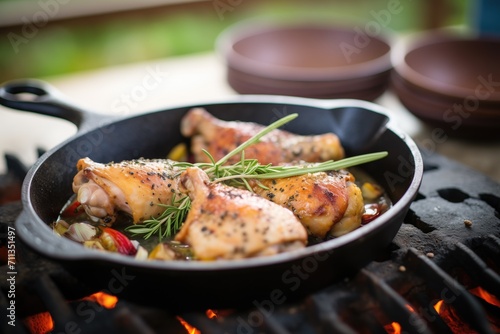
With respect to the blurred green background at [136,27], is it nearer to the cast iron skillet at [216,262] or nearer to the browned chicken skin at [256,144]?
the cast iron skillet at [216,262]

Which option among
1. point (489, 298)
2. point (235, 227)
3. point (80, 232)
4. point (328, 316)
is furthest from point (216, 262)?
point (489, 298)

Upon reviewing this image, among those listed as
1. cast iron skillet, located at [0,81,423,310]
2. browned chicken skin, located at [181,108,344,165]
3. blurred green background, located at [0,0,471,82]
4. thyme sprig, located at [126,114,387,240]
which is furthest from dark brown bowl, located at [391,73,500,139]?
blurred green background, located at [0,0,471,82]

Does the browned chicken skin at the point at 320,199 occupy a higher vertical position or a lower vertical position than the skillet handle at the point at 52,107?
lower

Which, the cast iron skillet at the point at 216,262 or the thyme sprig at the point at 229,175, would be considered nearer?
the cast iron skillet at the point at 216,262

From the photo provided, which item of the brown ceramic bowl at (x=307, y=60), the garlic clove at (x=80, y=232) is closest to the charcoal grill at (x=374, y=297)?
the garlic clove at (x=80, y=232)

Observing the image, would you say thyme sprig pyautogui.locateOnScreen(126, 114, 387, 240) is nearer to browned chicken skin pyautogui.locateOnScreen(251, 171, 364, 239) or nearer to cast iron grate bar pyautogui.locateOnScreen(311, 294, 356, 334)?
browned chicken skin pyautogui.locateOnScreen(251, 171, 364, 239)

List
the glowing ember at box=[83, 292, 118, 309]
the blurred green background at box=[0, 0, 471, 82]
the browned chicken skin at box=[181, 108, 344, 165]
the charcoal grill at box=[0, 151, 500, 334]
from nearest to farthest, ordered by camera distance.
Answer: the charcoal grill at box=[0, 151, 500, 334], the glowing ember at box=[83, 292, 118, 309], the browned chicken skin at box=[181, 108, 344, 165], the blurred green background at box=[0, 0, 471, 82]

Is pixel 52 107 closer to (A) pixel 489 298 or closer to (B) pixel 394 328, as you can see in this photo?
(B) pixel 394 328

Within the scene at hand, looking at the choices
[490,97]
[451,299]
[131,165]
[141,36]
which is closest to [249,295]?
[451,299]
